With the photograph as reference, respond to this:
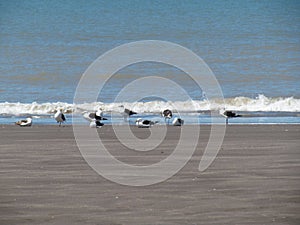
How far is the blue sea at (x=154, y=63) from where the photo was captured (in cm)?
2561

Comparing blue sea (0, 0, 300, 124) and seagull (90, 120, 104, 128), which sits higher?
blue sea (0, 0, 300, 124)

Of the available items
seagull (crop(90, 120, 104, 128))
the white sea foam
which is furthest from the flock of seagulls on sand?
the white sea foam

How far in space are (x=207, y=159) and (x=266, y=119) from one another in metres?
9.65

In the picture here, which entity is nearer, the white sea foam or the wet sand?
the wet sand

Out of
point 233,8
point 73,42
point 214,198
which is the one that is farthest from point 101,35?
point 214,198

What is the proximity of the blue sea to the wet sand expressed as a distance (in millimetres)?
8137

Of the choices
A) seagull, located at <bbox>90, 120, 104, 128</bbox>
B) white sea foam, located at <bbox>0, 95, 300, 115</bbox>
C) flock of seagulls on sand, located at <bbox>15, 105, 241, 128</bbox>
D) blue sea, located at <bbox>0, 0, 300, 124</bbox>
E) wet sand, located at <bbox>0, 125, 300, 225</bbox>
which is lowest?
wet sand, located at <bbox>0, 125, 300, 225</bbox>

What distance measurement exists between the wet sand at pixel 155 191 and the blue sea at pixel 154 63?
814cm

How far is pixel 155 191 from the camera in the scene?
6.66 m

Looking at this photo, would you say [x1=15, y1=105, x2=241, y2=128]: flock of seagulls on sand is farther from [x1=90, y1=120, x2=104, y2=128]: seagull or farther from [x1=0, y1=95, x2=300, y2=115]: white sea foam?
[x1=0, y1=95, x2=300, y2=115]: white sea foam

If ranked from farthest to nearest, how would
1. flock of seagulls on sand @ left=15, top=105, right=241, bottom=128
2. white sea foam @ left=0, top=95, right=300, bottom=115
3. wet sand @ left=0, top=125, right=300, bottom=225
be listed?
white sea foam @ left=0, top=95, right=300, bottom=115 → flock of seagulls on sand @ left=15, top=105, right=241, bottom=128 → wet sand @ left=0, top=125, right=300, bottom=225

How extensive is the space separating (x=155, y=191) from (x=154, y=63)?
1366 inches

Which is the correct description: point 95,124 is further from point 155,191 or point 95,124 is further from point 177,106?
point 155,191

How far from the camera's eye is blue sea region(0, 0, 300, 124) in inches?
1008
